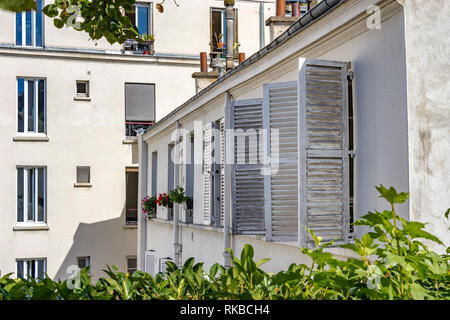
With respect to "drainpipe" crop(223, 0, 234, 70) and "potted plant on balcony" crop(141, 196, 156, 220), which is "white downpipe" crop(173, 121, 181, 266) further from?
"potted plant on balcony" crop(141, 196, 156, 220)

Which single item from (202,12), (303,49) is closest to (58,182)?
(202,12)

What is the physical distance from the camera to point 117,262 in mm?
24719

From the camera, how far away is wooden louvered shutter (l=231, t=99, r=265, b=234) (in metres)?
10.2

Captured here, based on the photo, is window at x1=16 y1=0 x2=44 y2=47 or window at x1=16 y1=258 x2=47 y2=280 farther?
window at x1=16 y1=0 x2=44 y2=47

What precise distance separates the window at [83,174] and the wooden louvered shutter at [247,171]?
14.8 meters

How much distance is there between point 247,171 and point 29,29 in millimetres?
16439

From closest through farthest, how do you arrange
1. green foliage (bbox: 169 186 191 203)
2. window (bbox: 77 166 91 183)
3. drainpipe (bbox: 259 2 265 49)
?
green foliage (bbox: 169 186 191 203)
window (bbox: 77 166 91 183)
drainpipe (bbox: 259 2 265 49)

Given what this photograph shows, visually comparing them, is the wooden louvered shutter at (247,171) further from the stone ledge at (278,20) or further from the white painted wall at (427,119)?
the white painted wall at (427,119)

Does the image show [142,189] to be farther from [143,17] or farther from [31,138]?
[143,17]

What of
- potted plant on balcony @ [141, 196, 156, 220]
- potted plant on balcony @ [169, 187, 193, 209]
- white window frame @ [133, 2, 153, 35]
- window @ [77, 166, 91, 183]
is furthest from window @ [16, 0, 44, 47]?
potted plant on balcony @ [169, 187, 193, 209]

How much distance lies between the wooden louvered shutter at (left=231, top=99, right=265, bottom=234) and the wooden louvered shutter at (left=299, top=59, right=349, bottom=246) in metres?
2.94
